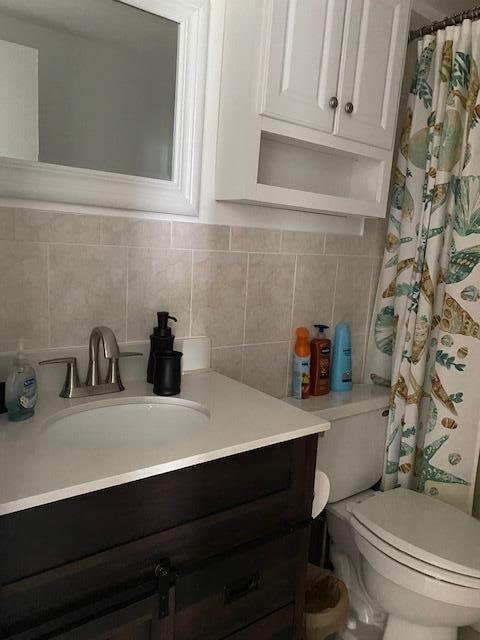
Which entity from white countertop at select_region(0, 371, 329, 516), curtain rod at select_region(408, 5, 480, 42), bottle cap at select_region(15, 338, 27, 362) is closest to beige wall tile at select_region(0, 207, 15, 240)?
bottle cap at select_region(15, 338, 27, 362)

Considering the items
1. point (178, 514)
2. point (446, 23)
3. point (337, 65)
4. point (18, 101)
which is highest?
point (446, 23)

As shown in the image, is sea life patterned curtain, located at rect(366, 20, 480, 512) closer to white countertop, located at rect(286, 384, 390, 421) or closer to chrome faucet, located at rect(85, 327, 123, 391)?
white countertop, located at rect(286, 384, 390, 421)

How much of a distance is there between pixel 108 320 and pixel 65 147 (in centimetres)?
44

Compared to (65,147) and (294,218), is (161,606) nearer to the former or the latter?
(65,147)

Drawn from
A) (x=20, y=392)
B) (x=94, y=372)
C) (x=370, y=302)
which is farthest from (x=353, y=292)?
(x=20, y=392)

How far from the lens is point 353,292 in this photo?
1.87 meters

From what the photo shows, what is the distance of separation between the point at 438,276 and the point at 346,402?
547 mm

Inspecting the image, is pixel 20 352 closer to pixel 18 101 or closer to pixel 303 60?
pixel 18 101

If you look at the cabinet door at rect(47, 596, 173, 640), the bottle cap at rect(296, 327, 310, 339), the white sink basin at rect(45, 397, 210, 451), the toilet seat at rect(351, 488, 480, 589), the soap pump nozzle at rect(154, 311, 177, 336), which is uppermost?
the soap pump nozzle at rect(154, 311, 177, 336)

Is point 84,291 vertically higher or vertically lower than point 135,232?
lower

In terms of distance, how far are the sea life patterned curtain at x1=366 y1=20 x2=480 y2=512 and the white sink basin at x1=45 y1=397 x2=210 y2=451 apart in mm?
899

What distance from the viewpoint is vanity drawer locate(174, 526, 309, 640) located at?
971mm

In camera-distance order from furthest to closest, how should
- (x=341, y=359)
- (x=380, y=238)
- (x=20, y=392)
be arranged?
1. (x=380, y=238)
2. (x=341, y=359)
3. (x=20, y=392)

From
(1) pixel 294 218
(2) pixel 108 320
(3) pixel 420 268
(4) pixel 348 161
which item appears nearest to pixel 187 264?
(2) pixel 108 320
